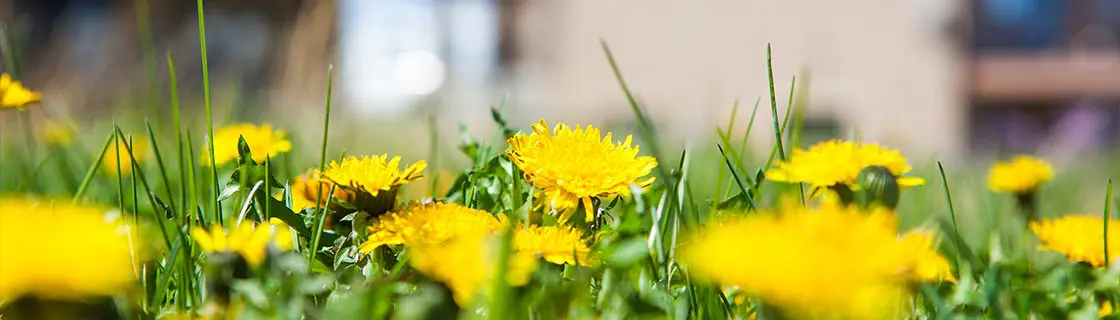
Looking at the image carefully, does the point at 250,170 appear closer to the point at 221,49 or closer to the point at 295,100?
the point at 295,100

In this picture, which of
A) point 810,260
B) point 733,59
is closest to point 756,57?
point 733,59

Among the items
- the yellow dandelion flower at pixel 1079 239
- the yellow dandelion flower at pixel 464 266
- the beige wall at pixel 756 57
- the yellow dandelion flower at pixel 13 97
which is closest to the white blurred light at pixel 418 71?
the beige wall at pixel 756 57

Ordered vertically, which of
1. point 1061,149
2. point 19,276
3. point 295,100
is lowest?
point 1061,149

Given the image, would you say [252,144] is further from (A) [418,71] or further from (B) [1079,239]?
(A) [418,71]

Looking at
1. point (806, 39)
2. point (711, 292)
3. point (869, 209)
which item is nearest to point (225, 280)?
point (711, 292)

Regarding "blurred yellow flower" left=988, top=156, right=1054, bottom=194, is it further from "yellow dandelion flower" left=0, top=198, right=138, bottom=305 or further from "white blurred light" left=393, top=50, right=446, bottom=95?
"white blurred light" left=393, top=50, right=446, bottom=95

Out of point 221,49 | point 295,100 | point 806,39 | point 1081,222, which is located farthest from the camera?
point 221,49
